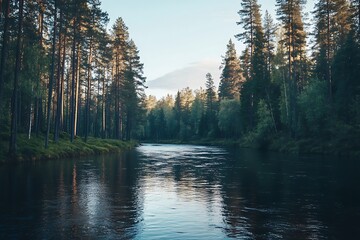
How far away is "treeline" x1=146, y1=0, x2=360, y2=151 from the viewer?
155 ft

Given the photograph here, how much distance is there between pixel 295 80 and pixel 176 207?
46229mm

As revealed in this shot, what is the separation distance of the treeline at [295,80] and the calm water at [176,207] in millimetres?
27927

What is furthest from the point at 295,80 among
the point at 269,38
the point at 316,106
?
the point at 269,38

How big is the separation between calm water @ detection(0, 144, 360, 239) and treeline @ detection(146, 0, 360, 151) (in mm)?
27927

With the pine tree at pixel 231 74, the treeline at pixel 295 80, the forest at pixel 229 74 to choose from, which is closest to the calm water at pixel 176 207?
the forest at pixel 229 74

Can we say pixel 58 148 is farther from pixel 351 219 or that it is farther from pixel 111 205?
pixel 351 219

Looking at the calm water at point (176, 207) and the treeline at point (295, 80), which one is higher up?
the treeline at point (295, 80)

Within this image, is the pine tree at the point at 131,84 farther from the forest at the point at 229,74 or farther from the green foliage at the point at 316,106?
the green foliage at the point at 316,106

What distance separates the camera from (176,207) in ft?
45.8

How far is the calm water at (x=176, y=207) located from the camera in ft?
33.7

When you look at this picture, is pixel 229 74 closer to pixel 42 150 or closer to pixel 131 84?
pixel 131 84

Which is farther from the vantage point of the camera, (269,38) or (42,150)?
(269,38)

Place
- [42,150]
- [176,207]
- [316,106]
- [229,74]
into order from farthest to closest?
[229,74] < [316,106] < [42,150] < [176,207]

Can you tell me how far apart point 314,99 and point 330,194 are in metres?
38.7
